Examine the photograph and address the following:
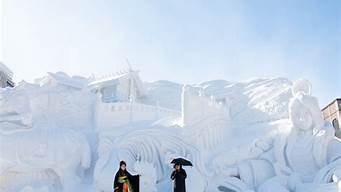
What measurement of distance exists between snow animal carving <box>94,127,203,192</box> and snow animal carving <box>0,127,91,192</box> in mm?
731

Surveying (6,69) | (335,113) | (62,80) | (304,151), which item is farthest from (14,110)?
(335,113)

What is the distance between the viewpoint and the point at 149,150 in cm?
1316

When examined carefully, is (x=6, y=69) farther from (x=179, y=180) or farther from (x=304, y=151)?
(x=179, y=180)

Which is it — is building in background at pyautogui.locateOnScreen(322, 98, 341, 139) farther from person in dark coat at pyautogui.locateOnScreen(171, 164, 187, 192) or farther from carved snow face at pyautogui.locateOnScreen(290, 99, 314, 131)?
person in dark coat at pyautogui.locateOnScreen(171, 164, 187, 192)

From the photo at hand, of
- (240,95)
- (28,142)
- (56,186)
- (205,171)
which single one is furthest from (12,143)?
(240,95)

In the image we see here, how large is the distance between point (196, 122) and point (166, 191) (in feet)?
7.26

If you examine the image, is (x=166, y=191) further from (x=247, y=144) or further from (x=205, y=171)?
(x=247, y=144)

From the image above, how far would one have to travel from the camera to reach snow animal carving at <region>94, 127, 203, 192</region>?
12633 mm

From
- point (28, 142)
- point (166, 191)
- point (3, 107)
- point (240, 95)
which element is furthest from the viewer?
point (240, 95)

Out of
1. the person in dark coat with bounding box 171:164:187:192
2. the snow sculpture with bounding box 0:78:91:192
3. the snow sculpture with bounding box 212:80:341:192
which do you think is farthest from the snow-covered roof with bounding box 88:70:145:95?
the person in dark coat with bounding box 171:164:187:192

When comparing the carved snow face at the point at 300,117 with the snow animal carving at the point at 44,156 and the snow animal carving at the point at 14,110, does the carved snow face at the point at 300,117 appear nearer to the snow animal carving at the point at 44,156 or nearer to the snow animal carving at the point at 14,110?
the snow animal carving at the point at 44,156

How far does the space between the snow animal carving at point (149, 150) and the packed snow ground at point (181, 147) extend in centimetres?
3

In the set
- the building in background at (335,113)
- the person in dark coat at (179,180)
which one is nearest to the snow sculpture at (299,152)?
the person in dark coat at (179,180)

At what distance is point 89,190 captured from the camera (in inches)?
486
